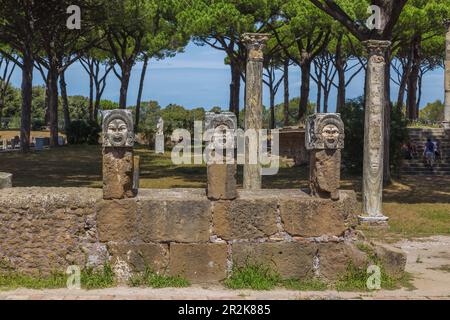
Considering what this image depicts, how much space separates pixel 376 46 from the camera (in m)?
12.1

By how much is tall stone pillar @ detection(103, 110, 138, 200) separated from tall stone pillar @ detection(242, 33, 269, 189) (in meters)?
5.80

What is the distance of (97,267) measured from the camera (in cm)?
716

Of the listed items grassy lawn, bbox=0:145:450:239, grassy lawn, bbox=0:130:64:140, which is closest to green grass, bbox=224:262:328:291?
grassy lawn, bbox=0:145:450:239

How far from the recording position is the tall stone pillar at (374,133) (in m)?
12.1

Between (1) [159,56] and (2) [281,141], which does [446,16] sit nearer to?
(2) [281,141]

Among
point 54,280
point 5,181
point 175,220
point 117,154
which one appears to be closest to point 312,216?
point 175,220

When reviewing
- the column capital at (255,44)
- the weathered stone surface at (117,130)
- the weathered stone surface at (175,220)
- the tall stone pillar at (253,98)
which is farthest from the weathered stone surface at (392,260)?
the column capital at (255,44)

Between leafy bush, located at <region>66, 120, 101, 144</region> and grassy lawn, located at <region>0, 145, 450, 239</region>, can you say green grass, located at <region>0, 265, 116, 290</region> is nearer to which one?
grassy lawn, located at <region>0, 145, 450, 239</region>

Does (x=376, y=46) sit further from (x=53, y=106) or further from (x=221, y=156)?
(x=53, y=106)

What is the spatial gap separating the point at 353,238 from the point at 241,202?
152 cm

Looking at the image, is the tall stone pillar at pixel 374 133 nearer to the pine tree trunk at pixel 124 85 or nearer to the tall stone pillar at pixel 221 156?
the tall stone pillar at pixel 221 156

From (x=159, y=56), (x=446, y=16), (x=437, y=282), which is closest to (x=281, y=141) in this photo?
(x=446, y=16)

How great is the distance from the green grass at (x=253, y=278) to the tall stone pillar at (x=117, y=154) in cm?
159
